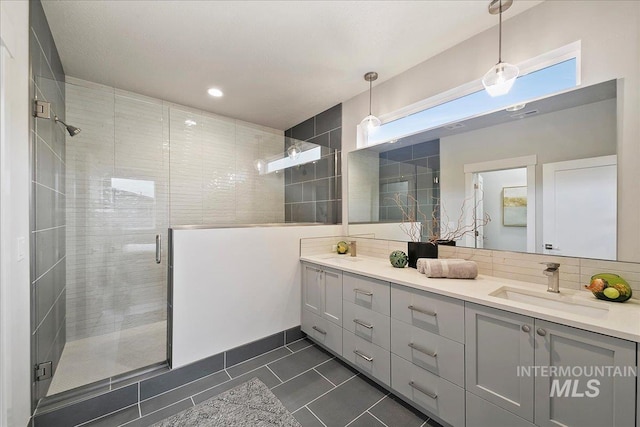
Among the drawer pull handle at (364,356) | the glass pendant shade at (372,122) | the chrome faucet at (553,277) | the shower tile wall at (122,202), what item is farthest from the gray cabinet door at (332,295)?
the glass pendant shade at (372,122)

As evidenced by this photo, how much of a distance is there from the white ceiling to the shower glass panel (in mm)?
333

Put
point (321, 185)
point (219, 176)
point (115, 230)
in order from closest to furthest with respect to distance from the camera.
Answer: point (115, 230), point (219, 176), point (321, 185)

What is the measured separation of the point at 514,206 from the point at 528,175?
0.65 feet

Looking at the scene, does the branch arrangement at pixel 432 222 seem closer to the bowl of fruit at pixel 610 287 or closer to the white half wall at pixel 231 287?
the bowl of fruit at pixel 610 287

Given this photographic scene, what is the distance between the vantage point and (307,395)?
64.0 inches

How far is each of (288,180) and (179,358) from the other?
188 cm

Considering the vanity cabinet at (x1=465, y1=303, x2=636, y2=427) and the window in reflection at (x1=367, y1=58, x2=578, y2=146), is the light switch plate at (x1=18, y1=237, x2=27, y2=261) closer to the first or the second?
the vanity cabinet at (x1=465, y1=303, x2=636, y2=427)

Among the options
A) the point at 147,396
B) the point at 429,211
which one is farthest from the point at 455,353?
the point at 147,396

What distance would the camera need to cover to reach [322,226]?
2.56 metres

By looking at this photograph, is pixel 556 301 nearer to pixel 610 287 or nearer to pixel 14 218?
pixel 610 287

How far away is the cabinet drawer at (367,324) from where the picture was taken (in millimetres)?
1610

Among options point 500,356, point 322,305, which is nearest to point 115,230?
point 322,305

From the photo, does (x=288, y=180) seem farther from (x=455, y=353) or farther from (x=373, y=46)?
(x=455, y=353)

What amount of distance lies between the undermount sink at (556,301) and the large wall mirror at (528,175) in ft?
0.96
